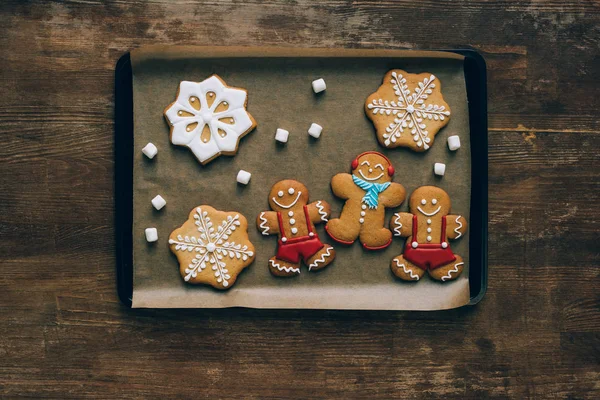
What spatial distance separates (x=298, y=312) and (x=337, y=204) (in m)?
0.42

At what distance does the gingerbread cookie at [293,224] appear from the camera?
1.73 metres

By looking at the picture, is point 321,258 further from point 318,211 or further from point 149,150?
point 149,150

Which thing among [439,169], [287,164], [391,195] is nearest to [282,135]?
[287,164]

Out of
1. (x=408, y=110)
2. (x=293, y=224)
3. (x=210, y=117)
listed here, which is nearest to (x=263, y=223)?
(x=293, y=224)

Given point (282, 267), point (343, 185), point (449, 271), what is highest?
point (343, 185)

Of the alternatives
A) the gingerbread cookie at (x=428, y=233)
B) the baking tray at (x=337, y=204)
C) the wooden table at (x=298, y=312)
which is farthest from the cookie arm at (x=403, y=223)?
the wooden table at (x=298, y=312)

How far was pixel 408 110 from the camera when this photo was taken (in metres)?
1.74

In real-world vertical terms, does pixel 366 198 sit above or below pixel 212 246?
above

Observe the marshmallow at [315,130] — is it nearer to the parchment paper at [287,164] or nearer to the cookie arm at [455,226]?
the parchment paper at [287,164]

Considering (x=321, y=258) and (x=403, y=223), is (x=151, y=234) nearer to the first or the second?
(x=321, y=258)

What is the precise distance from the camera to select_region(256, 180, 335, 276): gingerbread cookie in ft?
5.66

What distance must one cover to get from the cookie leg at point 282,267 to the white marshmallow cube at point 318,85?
617 mm

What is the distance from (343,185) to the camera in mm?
1734

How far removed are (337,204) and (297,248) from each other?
0.71 ft
